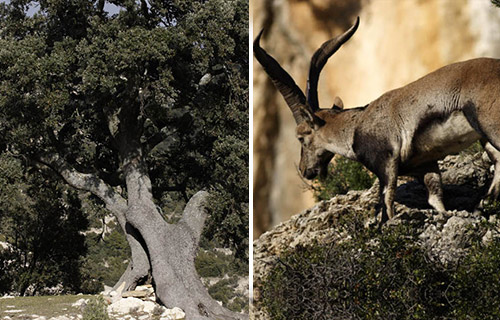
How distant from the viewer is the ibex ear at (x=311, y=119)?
6434 mm

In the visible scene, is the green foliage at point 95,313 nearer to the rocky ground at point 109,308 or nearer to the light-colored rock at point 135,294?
the rocky ground at point 109,308

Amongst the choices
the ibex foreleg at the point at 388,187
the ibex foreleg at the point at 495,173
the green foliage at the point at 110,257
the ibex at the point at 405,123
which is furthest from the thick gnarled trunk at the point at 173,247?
the green foliage at the point at 110,257

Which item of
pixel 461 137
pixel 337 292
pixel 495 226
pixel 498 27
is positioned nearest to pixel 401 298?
pixel 337 292

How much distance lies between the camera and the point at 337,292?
565cm

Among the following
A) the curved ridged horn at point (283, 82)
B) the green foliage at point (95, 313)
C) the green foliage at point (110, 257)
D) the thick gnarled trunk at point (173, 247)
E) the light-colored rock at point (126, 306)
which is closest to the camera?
the curved ridged horn at point (283, 82)

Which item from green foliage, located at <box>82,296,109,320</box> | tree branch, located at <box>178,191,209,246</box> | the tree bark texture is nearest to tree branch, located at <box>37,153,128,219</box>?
the tree bark texture

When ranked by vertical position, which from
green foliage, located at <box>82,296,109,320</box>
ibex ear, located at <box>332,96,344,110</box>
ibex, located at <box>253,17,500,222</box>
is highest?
ibex ear, located at <box>332,96,344,110</box>

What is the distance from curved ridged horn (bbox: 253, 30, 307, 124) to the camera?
21.7ft

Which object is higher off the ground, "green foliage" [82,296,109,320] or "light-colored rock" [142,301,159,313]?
"light-colored rock" [142,301,159,313]

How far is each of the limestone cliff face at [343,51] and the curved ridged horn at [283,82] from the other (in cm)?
5

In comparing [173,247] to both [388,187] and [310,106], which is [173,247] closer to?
[310,106]

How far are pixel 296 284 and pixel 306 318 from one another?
28 centimetres

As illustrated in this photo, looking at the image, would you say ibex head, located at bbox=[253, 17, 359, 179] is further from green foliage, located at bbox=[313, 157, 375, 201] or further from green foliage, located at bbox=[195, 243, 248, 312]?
green foliage, located at bbox=[195, 243, 248, 312]

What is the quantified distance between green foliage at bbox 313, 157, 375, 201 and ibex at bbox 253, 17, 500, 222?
86 millimetres
